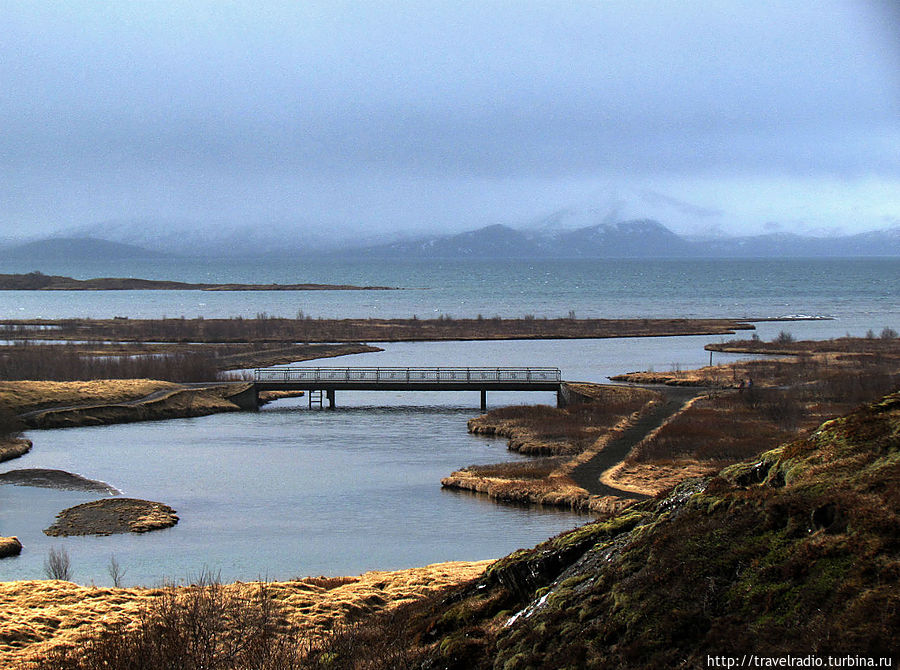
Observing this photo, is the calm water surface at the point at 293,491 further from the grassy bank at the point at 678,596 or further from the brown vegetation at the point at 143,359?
the grassy bank at the point at 678,596

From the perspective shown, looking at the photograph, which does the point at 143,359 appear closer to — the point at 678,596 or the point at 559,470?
the point at 559,470

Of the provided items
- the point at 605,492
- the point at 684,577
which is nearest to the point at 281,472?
the point at 605,492

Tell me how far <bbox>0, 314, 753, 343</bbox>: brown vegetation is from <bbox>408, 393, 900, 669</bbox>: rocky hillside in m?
102

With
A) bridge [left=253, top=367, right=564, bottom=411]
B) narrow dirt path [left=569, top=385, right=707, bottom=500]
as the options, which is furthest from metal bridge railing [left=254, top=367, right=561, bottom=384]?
narrow dirt path [left=569, top=385, right=707, bottom=500]

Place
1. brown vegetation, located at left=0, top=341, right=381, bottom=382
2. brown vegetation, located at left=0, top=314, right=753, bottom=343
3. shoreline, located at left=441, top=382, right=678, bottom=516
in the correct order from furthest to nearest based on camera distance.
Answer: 1. brown vegetation, located at left=0, top=314, right=753, bottom=343
2. brown vegetation, located at left=0, top=341, right=381, bottom=382
3. shoreline, located at left=441, top=382, right=678, bottom=516

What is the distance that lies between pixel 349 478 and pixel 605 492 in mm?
13221

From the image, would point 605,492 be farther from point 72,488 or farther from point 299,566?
point 72,488

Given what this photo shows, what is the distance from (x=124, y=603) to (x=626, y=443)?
107 ft

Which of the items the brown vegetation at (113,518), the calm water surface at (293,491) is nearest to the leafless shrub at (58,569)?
the calm water surface at (293,491)

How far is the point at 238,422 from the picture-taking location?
67062 millimetres

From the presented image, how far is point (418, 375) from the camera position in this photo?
80500 mm

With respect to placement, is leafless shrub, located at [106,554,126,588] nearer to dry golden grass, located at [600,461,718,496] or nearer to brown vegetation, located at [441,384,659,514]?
brown vegetation, located at [441,384,659,514]

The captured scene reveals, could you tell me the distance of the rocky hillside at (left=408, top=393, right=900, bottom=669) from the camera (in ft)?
40.3

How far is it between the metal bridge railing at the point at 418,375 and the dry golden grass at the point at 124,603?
45.0m
